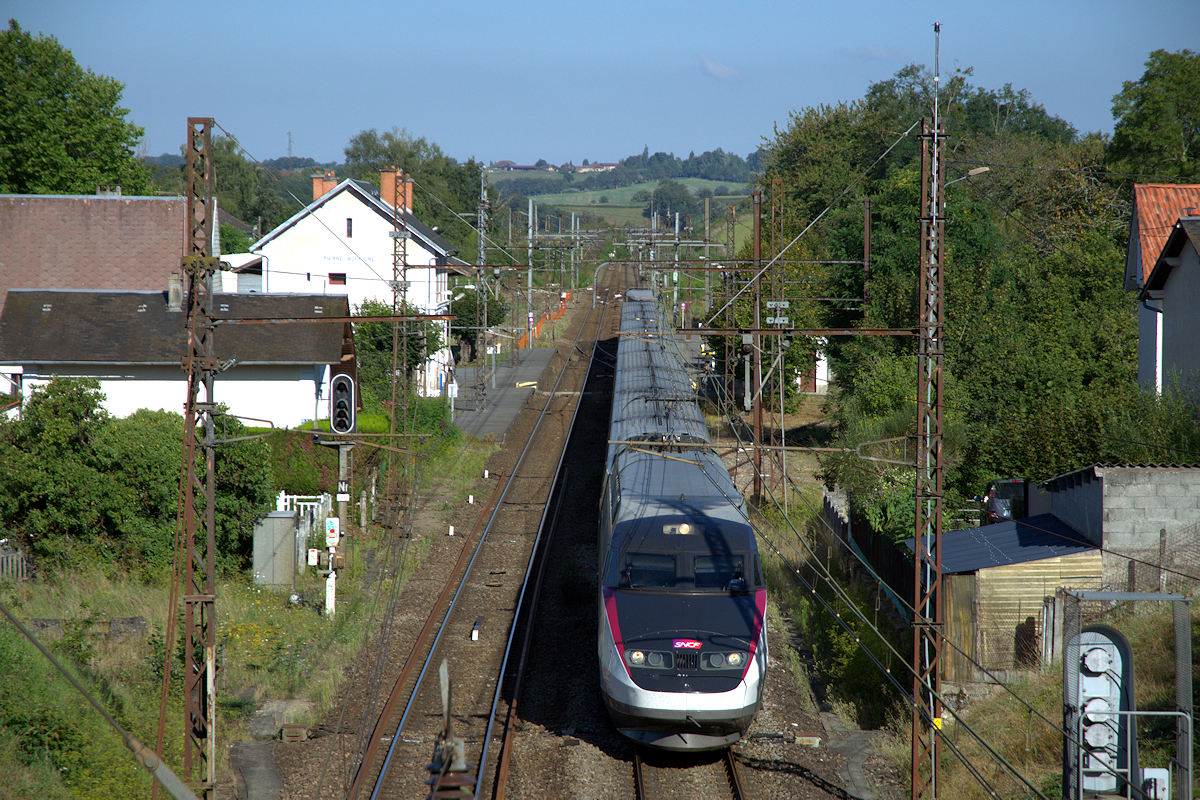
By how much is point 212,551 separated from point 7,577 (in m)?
9.40

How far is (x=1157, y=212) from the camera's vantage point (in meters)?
28.2

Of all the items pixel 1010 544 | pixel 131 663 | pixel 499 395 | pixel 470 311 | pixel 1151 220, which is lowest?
pixel 131 663

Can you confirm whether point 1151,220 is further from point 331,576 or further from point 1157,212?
point 331,576

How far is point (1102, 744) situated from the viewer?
8.40 m

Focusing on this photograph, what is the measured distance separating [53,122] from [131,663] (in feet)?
116

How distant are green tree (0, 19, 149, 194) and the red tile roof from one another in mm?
38960

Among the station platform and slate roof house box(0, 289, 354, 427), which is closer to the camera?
slate roof house box(0, 289, 354, 427)

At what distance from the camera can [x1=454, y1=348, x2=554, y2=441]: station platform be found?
109 feet

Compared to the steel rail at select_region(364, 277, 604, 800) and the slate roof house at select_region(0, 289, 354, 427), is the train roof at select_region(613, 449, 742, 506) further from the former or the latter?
the slate roof house at select_region(0, 289, 354, 427)

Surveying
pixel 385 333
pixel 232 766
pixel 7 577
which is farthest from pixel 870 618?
pixel 385 333

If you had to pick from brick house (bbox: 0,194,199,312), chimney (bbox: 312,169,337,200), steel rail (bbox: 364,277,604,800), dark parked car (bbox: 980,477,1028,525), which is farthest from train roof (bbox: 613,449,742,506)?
chimney (bbox: 312,169,337,200)

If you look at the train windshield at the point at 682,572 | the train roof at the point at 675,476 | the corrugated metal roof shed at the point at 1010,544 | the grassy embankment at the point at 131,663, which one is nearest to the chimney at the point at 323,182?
the grassy embankment at the point at 131,663

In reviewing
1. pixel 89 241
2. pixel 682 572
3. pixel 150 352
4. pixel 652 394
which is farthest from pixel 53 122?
pixel 682 572

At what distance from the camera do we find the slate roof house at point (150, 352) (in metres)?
25.5
